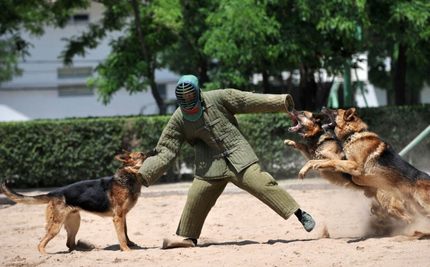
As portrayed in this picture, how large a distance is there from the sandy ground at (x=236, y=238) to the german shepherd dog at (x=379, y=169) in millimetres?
447

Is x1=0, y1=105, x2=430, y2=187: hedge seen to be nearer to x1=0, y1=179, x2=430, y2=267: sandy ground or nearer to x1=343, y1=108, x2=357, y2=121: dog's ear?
x1=0, y1=179, x2=430, y2=267: sandy ground

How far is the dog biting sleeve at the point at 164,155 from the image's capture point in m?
8.41

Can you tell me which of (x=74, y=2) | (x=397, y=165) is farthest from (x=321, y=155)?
(x=74, y=2)

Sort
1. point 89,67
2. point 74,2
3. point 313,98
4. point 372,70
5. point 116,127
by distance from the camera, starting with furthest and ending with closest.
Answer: point 89,67
point 372,70
point 313,98
point 74,2
point 116,127

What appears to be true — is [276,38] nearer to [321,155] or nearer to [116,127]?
[116,127]

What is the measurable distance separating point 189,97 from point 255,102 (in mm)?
747

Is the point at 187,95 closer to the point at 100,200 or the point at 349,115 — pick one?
the point at 100,200

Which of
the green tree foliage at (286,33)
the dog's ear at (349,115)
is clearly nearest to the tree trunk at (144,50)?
the green tree foliage at (286,33)

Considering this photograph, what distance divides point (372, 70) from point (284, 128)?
37.6 ft

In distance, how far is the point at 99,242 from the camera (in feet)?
31.9

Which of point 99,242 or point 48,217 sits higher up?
point 48,217

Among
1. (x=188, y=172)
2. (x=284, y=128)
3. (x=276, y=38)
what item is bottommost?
(x=188, y=172)

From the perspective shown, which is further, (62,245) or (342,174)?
(62,245)

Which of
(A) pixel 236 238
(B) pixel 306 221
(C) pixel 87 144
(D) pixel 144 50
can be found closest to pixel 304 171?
(B) pixel 306 221
